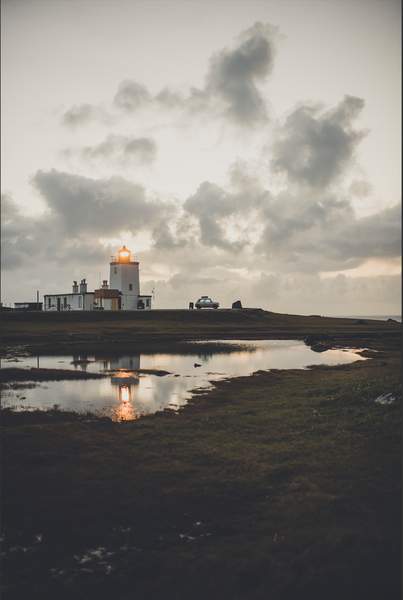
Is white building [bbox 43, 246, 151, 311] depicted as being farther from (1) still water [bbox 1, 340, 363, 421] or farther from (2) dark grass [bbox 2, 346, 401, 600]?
(2) dark grass [bbox 2, 346, 401, 600]

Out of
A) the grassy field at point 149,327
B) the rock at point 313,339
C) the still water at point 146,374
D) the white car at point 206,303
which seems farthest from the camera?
the white car at point 206,303

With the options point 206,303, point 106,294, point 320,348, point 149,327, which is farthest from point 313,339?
point 106,294

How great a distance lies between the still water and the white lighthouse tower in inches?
1868

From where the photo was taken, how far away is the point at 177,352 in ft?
127

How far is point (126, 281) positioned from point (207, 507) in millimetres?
83941

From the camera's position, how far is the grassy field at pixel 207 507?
6.34m

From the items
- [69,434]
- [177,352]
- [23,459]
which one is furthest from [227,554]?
[177,352]

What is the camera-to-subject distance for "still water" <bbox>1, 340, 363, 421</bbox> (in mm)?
18156

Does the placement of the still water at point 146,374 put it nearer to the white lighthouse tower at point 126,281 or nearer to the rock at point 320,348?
the rock at point 320,348

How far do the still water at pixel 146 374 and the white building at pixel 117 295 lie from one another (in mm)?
46473

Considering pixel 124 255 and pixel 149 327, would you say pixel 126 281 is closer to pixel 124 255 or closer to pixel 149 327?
pixel 124 255

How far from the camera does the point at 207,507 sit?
8.41m

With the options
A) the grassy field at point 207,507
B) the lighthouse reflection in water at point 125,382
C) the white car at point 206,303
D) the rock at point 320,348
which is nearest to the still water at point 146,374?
the lighthouse reflection in water at point 125,382

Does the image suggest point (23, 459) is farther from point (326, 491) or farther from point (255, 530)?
point (326, 491)
